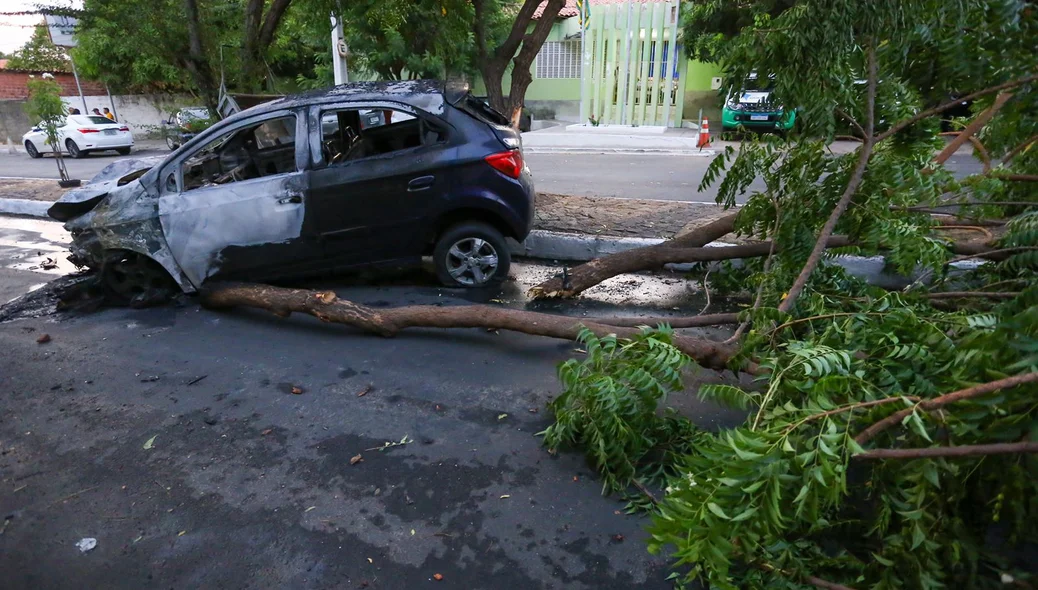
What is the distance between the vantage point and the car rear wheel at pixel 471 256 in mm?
5723

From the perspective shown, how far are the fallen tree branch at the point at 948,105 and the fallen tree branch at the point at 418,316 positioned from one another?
158cm

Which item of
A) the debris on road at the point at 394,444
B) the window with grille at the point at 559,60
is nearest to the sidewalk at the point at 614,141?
the window with grille at the point at 559,60

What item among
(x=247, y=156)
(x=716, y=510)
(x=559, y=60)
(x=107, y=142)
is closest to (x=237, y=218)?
(x=247, y=156)

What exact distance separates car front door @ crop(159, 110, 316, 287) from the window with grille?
2164 centimetres

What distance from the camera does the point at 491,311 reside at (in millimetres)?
4512

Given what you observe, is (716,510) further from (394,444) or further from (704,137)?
(704,137)

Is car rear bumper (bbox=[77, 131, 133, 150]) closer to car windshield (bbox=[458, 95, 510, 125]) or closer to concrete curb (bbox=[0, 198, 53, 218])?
concrete curb (bbox=[0, 198, 53, 218])

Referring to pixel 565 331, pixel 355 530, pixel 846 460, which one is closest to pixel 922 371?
pixel 846 460

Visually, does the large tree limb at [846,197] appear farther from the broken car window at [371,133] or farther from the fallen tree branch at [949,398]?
the broken car window at [371,133]

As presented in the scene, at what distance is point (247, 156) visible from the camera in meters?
6.44

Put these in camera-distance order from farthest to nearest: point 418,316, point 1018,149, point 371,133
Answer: point 371,133, point 418,316, point 1018,149

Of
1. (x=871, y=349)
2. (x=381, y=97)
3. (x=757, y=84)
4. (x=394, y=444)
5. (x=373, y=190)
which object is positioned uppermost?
(x=757, y=84)

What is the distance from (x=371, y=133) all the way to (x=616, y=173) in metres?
7.66

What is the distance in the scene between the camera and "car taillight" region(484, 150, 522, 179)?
551cm
